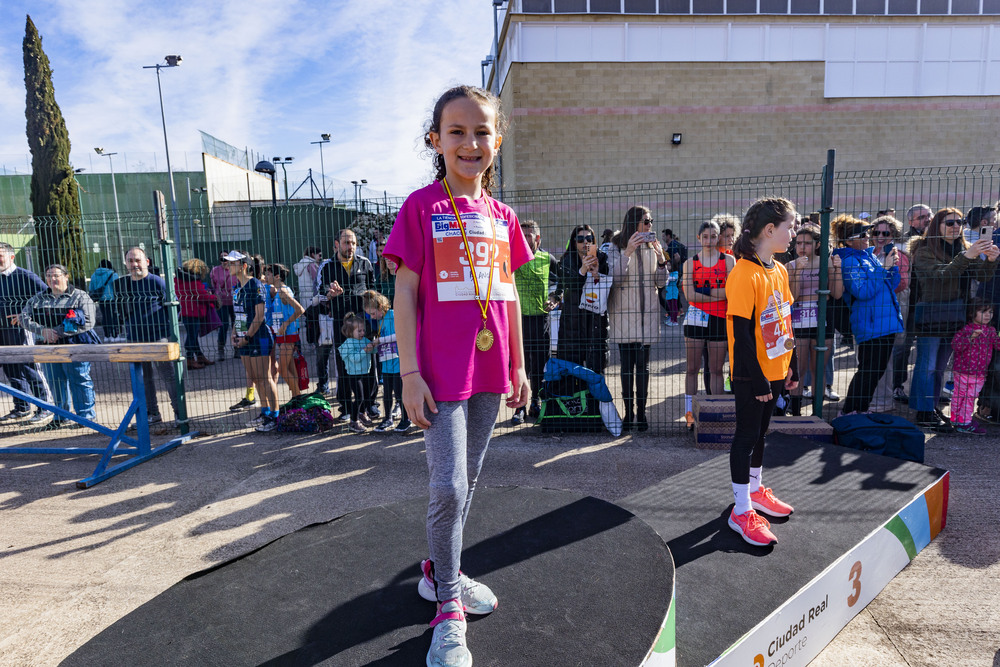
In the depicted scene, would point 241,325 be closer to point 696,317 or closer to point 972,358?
point 696,317

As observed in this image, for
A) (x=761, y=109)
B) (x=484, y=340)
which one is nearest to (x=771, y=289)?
(x=484, y=340)

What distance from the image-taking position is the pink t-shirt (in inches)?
73.5

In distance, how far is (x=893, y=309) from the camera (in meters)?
5.32

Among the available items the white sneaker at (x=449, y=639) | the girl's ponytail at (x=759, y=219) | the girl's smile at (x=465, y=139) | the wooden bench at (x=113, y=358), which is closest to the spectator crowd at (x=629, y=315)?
the wooden bench at (x=113, y=358)

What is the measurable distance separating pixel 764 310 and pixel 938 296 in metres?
3.62

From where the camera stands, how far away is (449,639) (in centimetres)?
183

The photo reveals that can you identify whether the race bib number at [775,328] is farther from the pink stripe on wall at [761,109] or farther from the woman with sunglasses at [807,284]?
the pink stripe on wall at [761,109]

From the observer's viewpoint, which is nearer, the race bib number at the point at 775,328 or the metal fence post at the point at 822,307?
the race bib number at the point at 775,328

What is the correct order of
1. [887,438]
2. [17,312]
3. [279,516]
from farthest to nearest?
[17,312]
[887,438]
[279,516]

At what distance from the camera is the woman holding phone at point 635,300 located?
526cm

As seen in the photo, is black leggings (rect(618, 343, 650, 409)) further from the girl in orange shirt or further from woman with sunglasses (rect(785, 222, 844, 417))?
the girl in orange shirt

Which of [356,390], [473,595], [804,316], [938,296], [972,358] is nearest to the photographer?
[473,595]

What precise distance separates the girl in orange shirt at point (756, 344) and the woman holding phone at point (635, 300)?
7.19ft

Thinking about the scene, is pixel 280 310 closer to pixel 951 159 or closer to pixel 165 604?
pixel 165 604
